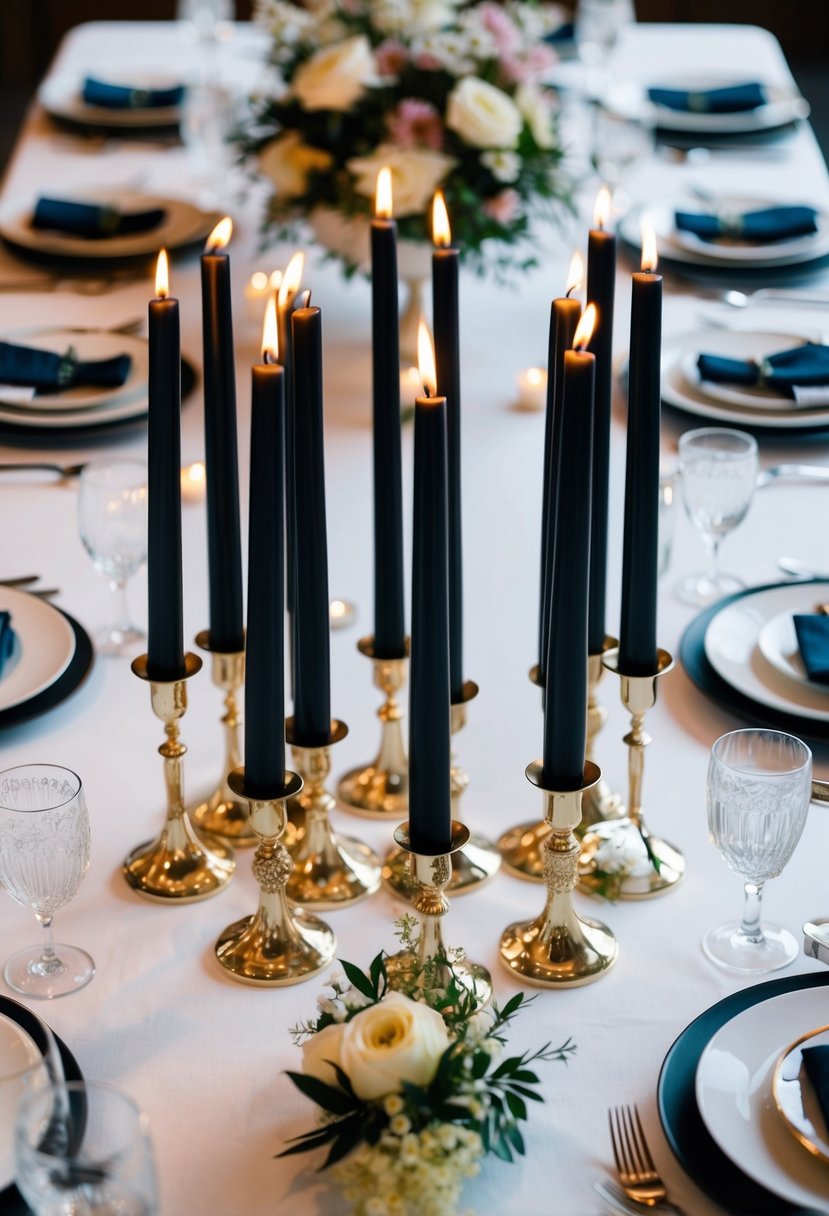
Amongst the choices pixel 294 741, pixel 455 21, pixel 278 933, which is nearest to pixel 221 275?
pixel 294 741

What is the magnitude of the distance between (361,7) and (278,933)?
1714mm

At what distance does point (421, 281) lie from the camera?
91.6 inches

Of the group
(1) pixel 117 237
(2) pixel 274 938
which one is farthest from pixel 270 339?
(1) pixel 117 237

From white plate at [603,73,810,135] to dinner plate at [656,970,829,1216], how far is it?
247 cm

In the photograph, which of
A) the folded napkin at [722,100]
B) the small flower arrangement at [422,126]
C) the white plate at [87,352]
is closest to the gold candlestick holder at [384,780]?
the white plate at [87,352]

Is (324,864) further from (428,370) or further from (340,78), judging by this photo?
(340,78)

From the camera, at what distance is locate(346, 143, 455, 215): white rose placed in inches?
84.7

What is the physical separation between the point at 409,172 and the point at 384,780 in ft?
3.58

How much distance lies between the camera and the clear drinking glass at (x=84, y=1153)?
2.61 feet

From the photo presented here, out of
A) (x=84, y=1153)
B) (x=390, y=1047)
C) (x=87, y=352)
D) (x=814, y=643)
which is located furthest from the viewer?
(x=87, y=352)

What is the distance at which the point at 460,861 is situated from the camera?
1303 mm

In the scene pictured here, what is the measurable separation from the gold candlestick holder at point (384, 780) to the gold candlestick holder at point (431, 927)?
0.29 m

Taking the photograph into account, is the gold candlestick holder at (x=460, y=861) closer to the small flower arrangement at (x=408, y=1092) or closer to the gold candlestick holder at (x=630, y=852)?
the gold candlestick holder at (x=630, y=852)

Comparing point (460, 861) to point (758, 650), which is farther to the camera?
point (758, 650)
